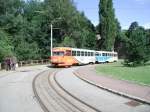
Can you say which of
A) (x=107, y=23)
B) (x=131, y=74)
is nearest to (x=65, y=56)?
(x=131, y=74)

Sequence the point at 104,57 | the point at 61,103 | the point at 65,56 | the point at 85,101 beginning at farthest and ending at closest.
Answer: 1. the point at 104,57
2. the point at 65,56
3. the point at 85,101
4. the point at 61,103

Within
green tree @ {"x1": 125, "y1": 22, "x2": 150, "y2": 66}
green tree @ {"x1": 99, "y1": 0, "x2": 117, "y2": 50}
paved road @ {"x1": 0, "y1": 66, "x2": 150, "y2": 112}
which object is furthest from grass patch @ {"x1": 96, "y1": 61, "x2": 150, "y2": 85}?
green tree @ {"x1": 99, "y1": 0, "x2": 117, "y2": 50}

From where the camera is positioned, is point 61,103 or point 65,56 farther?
point 65,56

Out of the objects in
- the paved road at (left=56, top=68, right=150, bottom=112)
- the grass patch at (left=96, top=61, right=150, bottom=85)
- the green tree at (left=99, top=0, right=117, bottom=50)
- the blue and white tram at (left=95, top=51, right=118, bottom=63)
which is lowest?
the paved road at (left=56, top=68, right=150, bottom=112)

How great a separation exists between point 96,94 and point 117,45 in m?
109

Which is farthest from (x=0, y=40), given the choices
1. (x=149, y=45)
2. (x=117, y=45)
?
(x=117, y=45)

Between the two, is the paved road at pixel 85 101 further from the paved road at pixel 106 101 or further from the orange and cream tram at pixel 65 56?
the orange and cream tram at pixel 65 56

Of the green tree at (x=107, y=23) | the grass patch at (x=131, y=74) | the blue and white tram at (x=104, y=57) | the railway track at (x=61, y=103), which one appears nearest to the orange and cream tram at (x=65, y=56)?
the grass patch at (x=131, y=74)

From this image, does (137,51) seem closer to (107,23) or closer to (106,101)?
(106,101)

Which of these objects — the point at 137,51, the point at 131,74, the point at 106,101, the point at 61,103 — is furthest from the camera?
the point at 137,51

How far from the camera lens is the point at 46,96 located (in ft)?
67.8

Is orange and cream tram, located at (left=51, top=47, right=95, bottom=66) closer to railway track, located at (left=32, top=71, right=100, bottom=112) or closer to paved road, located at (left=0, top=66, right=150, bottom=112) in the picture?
paved road, located at (left=0, top=66, right=150, bottom=112)

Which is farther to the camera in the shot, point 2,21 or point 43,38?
point 43,38

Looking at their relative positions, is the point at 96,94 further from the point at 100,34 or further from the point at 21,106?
the point at 100,34
